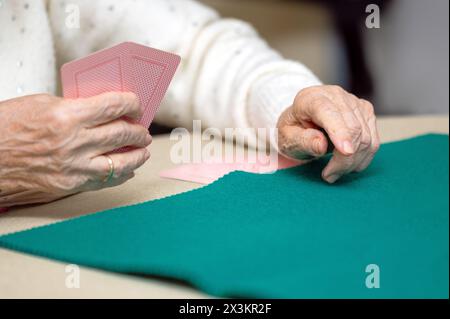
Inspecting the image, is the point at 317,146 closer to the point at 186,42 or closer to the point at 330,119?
the point at 330,119

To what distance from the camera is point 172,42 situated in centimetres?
148

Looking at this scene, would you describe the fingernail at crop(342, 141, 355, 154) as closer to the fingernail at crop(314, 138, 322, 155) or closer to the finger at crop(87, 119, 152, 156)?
the fingernail at crop(314, 138, 322, 155)

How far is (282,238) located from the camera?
32.7 inches

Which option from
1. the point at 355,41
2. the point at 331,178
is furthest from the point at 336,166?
the point at 355,41

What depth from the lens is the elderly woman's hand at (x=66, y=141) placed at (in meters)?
0.91

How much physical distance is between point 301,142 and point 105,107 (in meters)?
0.31

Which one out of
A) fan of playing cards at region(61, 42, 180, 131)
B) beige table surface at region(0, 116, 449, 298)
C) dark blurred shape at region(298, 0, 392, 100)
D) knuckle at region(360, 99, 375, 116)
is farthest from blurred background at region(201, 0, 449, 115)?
fan of playing cards at region(61, 42, 180, 131)

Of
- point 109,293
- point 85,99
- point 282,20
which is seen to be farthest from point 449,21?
point 109,293

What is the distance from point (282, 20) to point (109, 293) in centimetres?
333

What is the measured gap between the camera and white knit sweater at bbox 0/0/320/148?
137cm

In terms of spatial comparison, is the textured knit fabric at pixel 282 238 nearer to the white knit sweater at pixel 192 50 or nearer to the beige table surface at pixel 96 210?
the beige table surface at pixel 96 210

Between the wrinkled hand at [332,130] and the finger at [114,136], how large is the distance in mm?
244

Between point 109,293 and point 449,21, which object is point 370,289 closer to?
point 109,293

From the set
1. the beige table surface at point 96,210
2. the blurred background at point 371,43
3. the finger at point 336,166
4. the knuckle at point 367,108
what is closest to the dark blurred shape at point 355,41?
the blurred background at point 371,43
